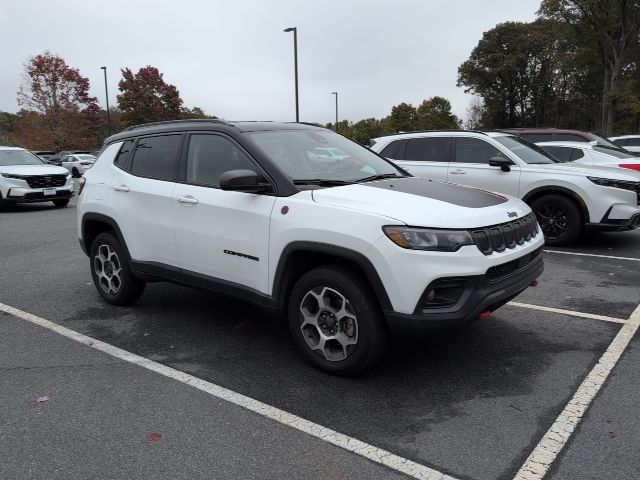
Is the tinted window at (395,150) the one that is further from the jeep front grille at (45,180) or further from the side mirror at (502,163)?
the jeep front grille at (45,180)

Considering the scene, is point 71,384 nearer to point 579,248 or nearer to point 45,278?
point 45,278

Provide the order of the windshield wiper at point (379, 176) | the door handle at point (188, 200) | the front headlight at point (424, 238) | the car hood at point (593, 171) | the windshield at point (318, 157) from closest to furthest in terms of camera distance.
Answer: the front headlight at point (424, 238) < the windshield at point (318, 157) < the windshield wiper at point (379, 176) < the door handle at point (188, 200) < the car hood at point (593, 171)

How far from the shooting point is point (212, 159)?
175 inches

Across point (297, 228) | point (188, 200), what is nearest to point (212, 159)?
Answer: point (188, 200)

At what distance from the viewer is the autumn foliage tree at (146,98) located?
195ft

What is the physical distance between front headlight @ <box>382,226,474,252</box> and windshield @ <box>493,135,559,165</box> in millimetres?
5666

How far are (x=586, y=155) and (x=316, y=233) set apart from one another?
30.7ft

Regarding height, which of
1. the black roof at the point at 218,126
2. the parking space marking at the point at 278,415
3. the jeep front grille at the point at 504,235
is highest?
the black roof at the point at 218,126

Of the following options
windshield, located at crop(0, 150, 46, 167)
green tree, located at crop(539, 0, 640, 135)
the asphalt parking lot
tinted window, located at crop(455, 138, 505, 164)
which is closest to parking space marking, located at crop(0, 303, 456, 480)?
the asphalt parking lot

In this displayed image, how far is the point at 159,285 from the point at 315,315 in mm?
3099

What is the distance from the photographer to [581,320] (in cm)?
488

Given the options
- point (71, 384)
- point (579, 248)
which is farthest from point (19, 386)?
point (579, 248)

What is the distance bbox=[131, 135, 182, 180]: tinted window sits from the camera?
15.5ft

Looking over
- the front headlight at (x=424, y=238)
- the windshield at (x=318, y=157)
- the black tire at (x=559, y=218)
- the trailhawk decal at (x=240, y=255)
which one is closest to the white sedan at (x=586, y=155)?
the black tire at (x=559, y=218)
